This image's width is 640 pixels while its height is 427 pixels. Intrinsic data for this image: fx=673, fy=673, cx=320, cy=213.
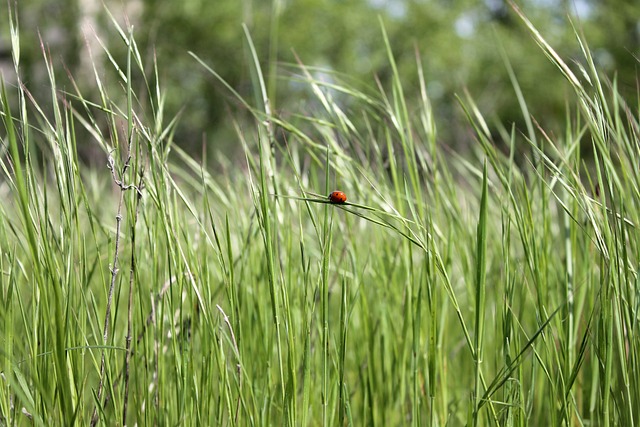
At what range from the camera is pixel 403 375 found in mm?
1184

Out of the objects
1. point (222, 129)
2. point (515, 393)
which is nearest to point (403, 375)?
point (515, 393)

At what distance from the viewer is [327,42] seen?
14453 mm

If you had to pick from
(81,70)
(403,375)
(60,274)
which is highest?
(81,70)

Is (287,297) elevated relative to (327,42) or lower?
lower

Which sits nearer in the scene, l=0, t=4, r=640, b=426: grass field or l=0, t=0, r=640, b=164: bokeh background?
l=0, t=4, r=640, b=426: grass field

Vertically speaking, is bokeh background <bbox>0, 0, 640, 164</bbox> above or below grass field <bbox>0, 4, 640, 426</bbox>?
above

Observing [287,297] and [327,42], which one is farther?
[327,42]

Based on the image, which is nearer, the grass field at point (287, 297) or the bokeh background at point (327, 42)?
the grass field at point (287, 297)

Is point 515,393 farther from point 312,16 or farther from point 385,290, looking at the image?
point 312,16

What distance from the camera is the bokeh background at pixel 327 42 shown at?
36.9 ft

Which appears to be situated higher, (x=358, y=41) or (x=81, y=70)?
(x=358, y=41)

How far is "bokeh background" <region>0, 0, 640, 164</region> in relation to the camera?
11.3 meters

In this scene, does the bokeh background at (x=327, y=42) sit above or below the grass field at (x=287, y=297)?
above

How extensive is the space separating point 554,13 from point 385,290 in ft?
49.5
